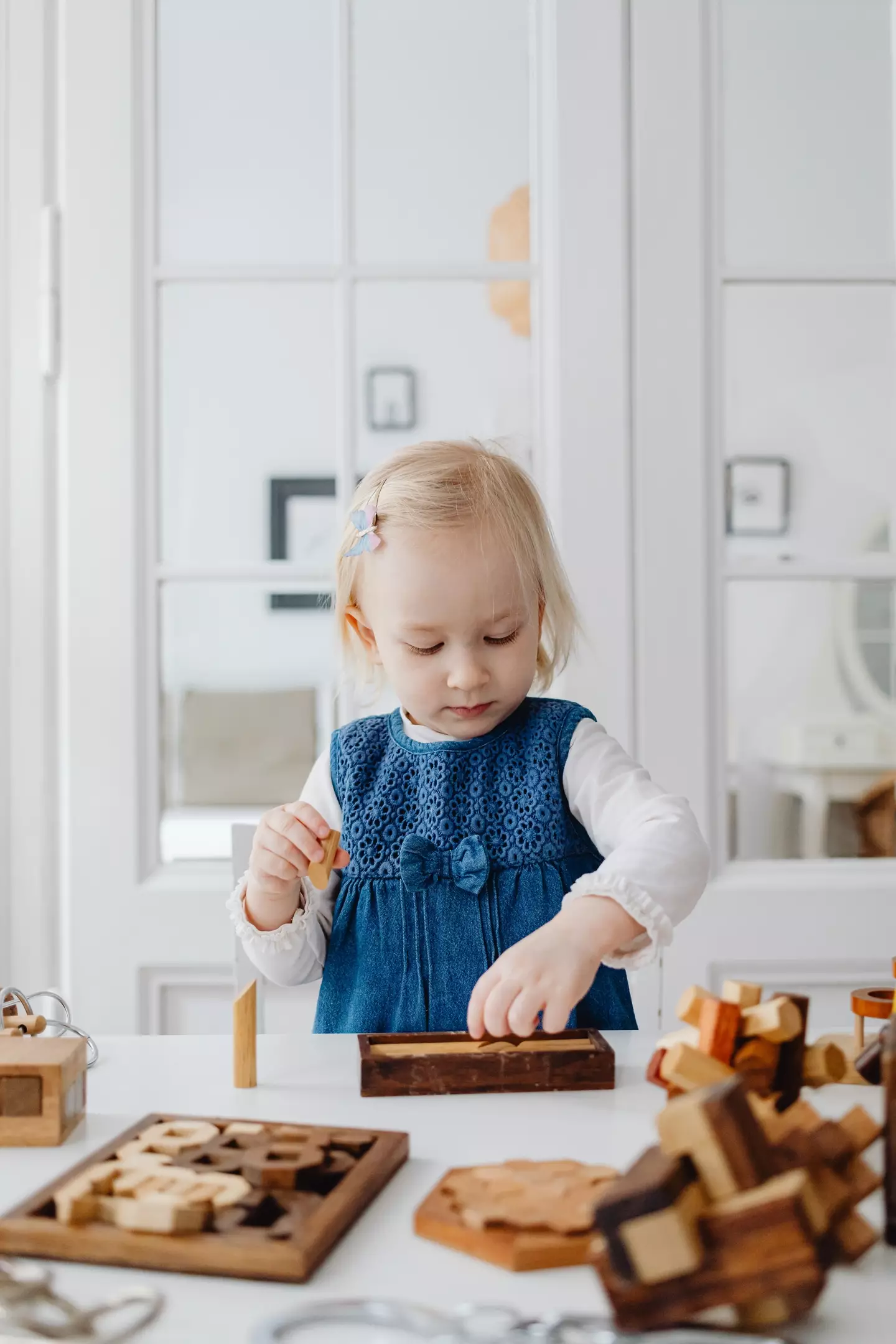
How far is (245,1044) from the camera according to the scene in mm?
740

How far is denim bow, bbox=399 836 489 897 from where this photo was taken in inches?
44.4

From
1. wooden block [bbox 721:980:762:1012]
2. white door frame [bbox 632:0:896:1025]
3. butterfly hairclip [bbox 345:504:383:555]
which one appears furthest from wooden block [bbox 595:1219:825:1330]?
white door frame [bbox 632:0:896:1025]

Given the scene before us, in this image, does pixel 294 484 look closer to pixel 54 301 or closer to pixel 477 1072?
pixel 54 301

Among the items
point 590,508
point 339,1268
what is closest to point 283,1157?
point 339,1268

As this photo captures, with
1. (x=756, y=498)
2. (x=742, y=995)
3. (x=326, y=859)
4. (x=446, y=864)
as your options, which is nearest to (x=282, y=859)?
(x=326, y=859)

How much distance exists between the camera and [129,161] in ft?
5.79

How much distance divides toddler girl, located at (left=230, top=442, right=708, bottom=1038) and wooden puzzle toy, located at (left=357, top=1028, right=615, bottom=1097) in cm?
31

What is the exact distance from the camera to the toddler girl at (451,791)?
1.10 m

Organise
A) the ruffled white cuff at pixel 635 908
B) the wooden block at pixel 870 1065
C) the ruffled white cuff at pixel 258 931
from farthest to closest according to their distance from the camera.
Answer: the ruffled white cuff at pixel 258 931
the ruffled white cuff at pixel 635 908
the wooden block at pixel 870 1065

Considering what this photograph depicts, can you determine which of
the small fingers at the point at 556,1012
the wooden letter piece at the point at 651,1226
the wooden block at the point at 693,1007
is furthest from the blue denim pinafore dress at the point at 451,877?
the wooden letter piece at the point at 651,1226

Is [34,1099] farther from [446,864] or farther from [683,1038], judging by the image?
[446,864]

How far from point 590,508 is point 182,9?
3.19 ft

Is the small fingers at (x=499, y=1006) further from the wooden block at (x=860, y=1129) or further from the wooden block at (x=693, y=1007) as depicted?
the wooden block at (x=860, y=1129)

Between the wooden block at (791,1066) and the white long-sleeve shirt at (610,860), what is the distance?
24cm
